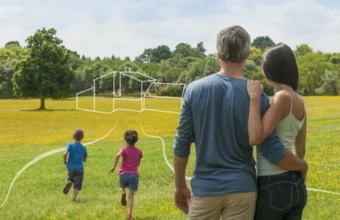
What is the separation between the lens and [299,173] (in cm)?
292

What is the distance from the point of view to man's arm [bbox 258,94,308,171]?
279cm

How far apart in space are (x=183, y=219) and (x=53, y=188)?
428cm

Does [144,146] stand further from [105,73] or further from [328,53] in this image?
[328,53]

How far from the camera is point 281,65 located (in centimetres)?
290

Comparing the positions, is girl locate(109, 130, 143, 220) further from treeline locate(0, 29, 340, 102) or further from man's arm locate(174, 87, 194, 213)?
treeline locate(0, 29, 340, 102)

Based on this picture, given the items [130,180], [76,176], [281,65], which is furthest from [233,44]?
[76,176]

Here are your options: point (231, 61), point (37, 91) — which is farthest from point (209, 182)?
point (37, 91)

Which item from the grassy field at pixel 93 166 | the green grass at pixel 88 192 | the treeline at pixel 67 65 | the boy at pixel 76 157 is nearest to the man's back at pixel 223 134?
the grassy field at pixel 93 166

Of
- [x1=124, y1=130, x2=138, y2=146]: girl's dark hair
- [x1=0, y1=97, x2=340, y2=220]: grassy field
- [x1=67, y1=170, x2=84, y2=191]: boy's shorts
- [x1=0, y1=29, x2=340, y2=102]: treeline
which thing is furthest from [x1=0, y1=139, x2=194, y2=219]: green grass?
[x1=0, y1=29, x2=340, y2=102]: treeline

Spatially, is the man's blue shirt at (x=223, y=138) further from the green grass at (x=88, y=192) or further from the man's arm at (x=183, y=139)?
the green grass at (x=88, y=192)

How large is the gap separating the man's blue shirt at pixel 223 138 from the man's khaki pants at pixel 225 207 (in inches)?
1.2

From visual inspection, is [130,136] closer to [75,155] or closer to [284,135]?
[75,155]

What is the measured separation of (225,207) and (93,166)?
10.7 metres

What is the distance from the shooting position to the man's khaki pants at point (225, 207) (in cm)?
279
